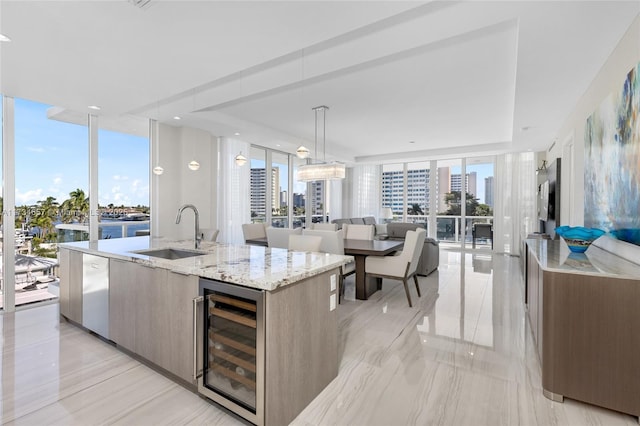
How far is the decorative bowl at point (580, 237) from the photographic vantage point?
2.20 m

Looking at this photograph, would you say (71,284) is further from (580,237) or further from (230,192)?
(580,237)

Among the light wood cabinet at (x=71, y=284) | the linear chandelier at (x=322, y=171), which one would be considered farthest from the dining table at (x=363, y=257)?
the light wood cabinet at (x=71, y=284)

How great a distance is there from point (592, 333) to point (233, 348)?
6.76ft

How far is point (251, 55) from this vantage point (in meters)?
2.66

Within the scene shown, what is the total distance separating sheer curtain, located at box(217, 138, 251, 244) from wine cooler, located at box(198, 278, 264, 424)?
4359mm

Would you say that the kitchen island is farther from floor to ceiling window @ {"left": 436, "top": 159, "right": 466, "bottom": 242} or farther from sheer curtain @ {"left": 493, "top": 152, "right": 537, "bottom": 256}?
floor to ceiling window @ {"left": 436, "top": 159, "right": 466, "bottom": 242}

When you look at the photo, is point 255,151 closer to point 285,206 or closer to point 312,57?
point 285,206

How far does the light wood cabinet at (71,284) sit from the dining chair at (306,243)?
200 cm

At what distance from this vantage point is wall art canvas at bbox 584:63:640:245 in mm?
1857

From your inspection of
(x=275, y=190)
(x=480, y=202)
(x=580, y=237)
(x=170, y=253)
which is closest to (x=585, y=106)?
(x=580, y=237)

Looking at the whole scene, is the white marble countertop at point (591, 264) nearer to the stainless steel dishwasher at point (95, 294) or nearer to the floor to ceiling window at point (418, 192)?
the stainless steel dishwasher at point (95, 294)

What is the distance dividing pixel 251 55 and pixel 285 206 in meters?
5.60

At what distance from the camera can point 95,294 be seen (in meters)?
2.61

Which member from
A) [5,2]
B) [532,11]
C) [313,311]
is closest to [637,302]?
[313,311]
